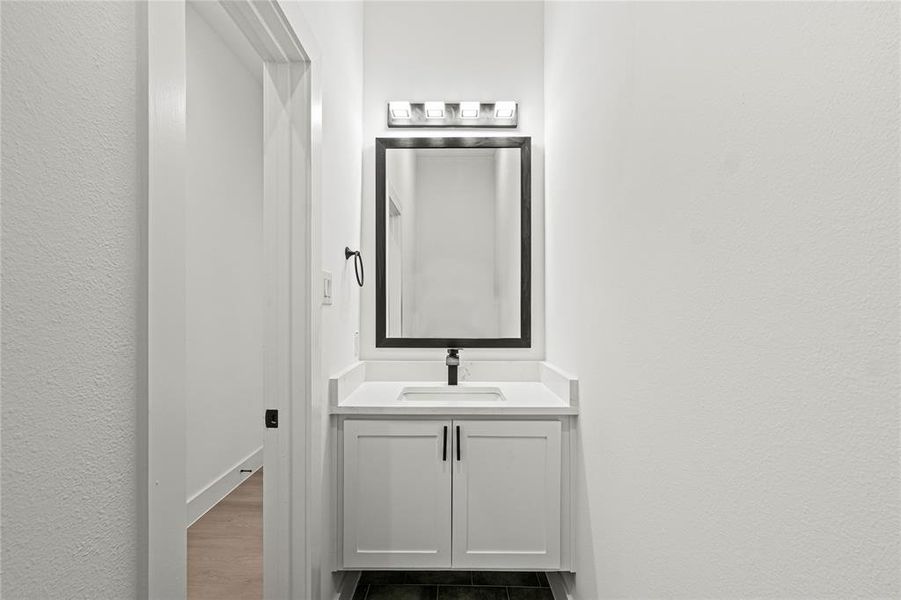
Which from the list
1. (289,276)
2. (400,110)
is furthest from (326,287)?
(400,110)

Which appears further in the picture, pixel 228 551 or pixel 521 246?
pixel 521 246

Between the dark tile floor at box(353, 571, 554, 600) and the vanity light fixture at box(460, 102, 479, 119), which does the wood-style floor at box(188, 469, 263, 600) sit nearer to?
the dark tile floor at box(353, 571, 554, 600)

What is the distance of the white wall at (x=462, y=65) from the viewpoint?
2416 mm

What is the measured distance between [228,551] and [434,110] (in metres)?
2.35

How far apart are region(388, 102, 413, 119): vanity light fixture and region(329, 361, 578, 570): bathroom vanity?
1349 millimetres

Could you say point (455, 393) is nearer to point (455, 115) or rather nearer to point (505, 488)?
point (505, 488)

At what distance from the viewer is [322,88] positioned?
1.60 meters

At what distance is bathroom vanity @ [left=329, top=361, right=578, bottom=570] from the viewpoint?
6.01 feet

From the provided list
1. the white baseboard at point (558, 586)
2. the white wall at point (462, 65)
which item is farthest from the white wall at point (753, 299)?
the white wall at point (462, 65)

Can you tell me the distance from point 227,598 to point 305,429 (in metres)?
1.06

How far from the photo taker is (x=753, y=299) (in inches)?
28.7

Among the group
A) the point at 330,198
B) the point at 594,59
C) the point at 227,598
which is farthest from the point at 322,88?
the point at 227,598

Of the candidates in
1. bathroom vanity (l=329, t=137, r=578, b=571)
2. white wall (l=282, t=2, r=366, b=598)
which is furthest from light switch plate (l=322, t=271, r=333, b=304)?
bathroom vanity (l=329, t=137, r=578, b=571)

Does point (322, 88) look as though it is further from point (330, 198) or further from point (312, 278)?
point (312, 278)
